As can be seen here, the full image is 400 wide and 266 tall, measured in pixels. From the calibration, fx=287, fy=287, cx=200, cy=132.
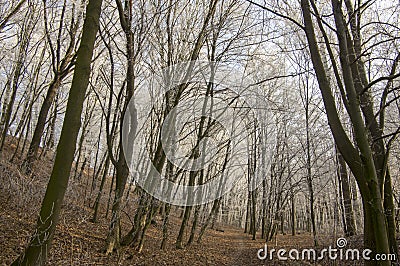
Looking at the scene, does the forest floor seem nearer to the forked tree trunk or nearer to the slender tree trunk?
the forked tree trunk

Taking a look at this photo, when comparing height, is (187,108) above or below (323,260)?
above

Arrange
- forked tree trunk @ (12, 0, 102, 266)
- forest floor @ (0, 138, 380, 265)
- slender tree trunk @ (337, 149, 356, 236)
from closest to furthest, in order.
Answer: forked tree trunk @ (12, 0, 102, 266) → forest floor @ (0, 138, 380, 265) → slender tree trunk @ (337, 149, 356, 236)

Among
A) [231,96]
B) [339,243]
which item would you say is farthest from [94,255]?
[231,96]

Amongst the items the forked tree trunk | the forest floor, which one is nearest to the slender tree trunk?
the forest floor

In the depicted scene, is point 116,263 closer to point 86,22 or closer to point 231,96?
point 86,22

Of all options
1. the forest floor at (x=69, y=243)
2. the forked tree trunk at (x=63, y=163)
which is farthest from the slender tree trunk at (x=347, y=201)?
the forked tree trunk at (x=63, y=163)

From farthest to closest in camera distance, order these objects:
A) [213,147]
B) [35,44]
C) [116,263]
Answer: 1. [35,44]
2. [213,147]
3. [116,263]

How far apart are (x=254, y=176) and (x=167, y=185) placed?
398 inches

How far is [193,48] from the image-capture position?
9.36 meters

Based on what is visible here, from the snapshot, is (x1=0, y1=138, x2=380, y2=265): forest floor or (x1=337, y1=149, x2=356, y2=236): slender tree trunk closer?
(x1=0, y1=138, x2=380, y2=265): forest floor

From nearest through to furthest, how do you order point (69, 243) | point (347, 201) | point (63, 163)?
point (63, 163) < point (69, 243) < point (347, 201)

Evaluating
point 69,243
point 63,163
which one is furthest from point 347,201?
point 63,163

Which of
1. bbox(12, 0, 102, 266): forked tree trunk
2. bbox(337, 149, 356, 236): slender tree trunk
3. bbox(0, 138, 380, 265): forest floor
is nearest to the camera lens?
bbox(12, 0, 102, 266): forked tree trunk

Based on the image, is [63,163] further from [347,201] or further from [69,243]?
[347,201]
